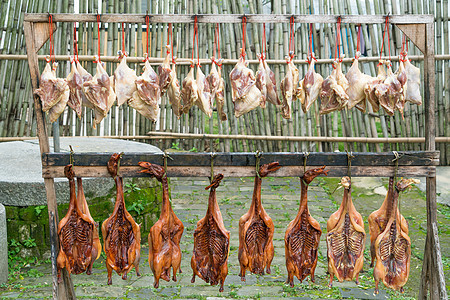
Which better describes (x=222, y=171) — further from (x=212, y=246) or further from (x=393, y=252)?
(x=393, y=252)

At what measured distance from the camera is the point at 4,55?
733cm

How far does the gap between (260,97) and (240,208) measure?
12.1 feet

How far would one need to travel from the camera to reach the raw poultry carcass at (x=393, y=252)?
118 inches

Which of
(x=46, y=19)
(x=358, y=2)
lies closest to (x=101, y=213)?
(x=46, y=19)

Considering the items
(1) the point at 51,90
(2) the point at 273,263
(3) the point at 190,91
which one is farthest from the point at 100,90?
(2) the point at 273,263

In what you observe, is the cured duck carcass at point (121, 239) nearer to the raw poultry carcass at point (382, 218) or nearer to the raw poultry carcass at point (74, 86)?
the raw poultry carcass at point (74, 86)

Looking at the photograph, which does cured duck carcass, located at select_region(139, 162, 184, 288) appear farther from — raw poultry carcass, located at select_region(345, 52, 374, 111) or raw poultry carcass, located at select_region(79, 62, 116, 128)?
raw poultry carcass, located at select_region(345, 52, 374, 111)

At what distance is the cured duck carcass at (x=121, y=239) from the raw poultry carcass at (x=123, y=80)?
1.90 feet

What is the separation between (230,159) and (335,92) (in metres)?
0.84

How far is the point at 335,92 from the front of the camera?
305 centimetres

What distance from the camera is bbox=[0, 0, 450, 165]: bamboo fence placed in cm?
755

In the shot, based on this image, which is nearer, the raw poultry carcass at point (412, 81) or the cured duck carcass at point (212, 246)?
the cured duck carcass at point (212, 246)

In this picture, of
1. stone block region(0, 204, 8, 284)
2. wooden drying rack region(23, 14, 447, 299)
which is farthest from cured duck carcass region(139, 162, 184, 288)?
stone block region(0, 204, 8, 284)

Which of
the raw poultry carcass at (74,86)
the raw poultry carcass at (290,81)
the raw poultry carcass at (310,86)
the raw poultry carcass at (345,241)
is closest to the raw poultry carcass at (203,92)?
the raw poultry carcass at (290,81)
